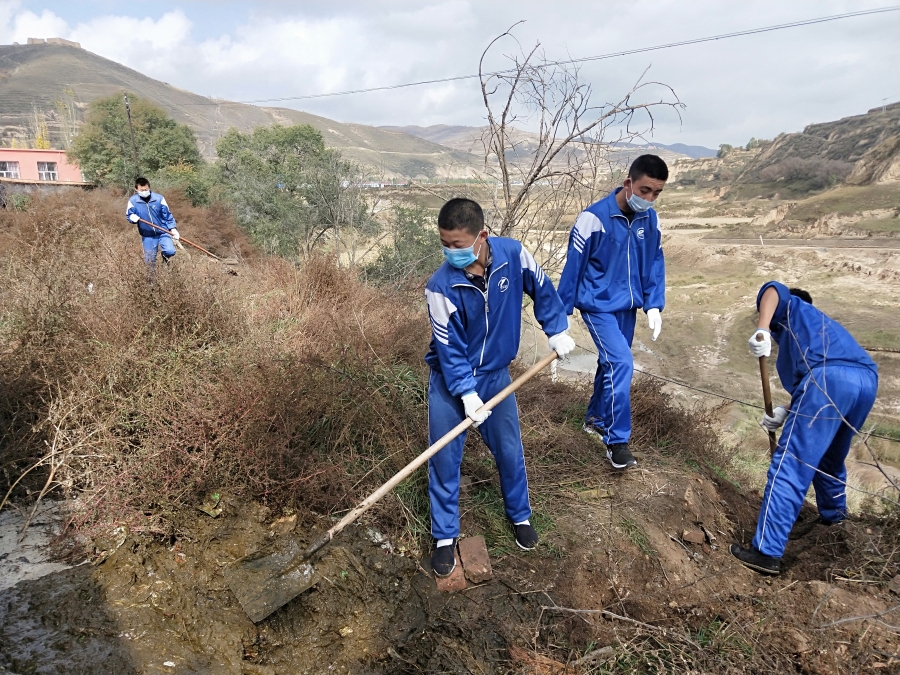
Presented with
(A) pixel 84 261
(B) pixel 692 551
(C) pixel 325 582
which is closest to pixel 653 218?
(B) pixel 692 551

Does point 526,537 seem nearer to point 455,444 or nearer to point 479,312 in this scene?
point 455,444

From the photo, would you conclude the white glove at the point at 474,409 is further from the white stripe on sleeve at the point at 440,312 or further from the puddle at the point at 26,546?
the puddle at the point at 26,546

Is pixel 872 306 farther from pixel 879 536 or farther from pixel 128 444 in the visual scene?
pixel 128 444

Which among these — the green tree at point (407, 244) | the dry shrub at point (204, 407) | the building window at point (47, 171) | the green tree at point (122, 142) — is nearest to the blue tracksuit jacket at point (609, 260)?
the dry shrub at point (204, 407)

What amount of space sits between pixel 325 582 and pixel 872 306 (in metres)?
20.8

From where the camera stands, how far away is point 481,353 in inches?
107

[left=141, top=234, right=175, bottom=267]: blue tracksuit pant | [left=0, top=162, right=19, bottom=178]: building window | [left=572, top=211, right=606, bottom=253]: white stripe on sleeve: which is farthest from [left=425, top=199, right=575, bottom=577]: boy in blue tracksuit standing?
[left=0, top=162, right=19, bottom=178]: building window

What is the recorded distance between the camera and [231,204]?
15.3 m

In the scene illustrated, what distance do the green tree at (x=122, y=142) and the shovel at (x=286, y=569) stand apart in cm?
2840

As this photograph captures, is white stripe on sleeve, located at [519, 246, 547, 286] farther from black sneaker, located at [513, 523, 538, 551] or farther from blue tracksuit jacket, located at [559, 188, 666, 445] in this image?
black sneaker, located at [513, 523, 538, 551]

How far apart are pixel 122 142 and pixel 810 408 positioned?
31.9 m

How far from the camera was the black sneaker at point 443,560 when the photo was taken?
9.02 ft

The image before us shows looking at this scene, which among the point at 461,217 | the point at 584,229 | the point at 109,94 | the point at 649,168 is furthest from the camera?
the point at 109,94

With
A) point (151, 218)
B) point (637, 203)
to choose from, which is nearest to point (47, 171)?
point (151, 218)
